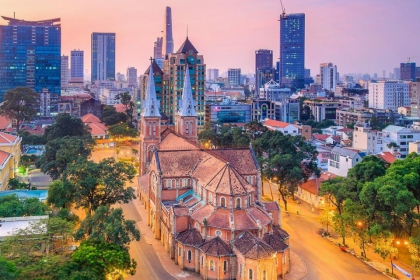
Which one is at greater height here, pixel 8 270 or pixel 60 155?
pixel 60 155

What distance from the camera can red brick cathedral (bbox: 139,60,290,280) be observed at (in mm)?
38531

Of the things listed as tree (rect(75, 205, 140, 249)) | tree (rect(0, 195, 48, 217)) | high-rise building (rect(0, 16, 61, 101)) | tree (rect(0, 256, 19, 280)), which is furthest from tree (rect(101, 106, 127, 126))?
tree (rect(0, 256, 19, 280))

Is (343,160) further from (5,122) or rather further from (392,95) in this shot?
(392,95)

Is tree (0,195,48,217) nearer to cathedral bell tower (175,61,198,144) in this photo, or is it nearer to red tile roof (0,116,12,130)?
cathedral bell tower (175,61,198,144)

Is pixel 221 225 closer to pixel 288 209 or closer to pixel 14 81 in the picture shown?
pixel 288 209

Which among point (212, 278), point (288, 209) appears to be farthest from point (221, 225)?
A: point (288, 209)

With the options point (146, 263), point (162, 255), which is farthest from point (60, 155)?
point (146, 263)

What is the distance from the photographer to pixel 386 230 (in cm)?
4338

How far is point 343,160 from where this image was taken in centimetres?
7175

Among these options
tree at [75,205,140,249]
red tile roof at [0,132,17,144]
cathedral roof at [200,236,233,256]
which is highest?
red tile roof at [0,132,17,144]

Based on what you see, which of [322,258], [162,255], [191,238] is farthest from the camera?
[162,255]

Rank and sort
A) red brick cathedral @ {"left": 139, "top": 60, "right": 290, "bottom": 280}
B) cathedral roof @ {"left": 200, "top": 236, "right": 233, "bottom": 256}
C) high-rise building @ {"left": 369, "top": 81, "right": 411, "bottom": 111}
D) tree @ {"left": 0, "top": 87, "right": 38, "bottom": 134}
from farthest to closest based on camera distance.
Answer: high-rise building @ {"left": 369, "top": 81, "right": 411, "bottom": 111}
tree @ {"left": 0, "top": 87, "right": 38, "bottom": 134}
cathedral roof @ {"left": 200, "top": 236, "right": 233, "bottom": 256}
red brick cathedral @ {"left": 139, "top": 60, "right": 290, "bottom": 280}

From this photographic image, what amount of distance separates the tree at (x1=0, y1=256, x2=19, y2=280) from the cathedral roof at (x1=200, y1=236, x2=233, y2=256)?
15.8 metres

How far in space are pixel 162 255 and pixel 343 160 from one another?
37866mm
